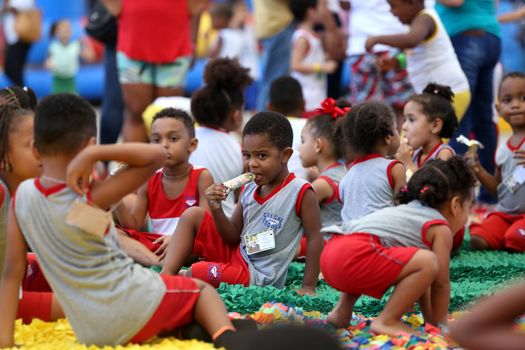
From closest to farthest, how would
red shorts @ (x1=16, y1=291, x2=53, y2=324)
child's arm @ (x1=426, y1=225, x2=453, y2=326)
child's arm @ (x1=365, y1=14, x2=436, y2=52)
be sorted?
child's arm @ (x1=426, y1=225, x2=453, y2=326), red shorts @ (x1=16, y1=291, x2=53, y2=324), child's arm @ (x1=365, y1=14, x2=436, y2=52)

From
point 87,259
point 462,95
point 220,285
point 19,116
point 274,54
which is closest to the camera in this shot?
point 87,259

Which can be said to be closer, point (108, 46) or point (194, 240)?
point (194, 240)

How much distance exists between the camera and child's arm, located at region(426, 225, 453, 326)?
11.6 feet

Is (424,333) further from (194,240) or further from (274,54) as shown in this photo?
(274,54)

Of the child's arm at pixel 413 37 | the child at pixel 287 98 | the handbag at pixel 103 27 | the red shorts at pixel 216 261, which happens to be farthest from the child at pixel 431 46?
the red shorts at pixel 216 261

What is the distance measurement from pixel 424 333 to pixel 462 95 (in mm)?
3134

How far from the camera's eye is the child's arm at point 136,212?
4.92 metres

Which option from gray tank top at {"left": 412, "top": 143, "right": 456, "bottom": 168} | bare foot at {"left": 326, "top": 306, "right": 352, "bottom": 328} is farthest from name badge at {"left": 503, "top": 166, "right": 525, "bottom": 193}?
bare foot at {"left": 326, "top": 306, "right": 352, "bottom": 328}

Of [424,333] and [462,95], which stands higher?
[462,95]

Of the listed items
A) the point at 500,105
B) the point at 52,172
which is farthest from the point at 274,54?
the point at 52,172

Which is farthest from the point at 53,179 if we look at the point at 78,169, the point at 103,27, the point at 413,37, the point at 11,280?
the point at 103,27

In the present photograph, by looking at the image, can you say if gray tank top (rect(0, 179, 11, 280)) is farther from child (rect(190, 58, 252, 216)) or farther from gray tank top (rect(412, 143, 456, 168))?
gray tank top (rect(412, 143, 456, 168))

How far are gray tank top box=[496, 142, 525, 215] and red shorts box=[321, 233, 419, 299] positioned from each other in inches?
91.7

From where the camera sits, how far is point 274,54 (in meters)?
8.76
